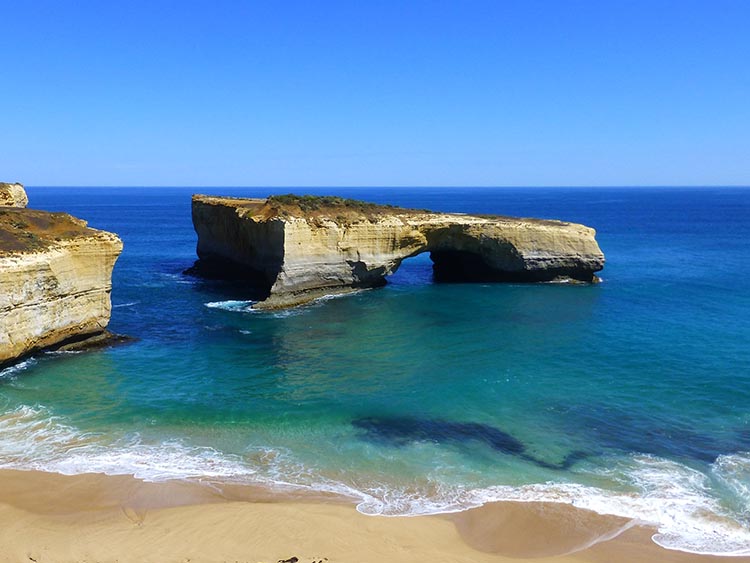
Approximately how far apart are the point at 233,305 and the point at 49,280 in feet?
44.9

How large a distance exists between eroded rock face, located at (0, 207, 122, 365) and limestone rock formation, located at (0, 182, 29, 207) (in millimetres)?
12414

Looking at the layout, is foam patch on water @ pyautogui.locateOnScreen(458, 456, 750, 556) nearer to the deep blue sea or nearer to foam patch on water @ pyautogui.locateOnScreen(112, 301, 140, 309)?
the deep blue sea

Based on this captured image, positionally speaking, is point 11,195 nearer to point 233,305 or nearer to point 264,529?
point 233,305

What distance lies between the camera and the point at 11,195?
134 ft

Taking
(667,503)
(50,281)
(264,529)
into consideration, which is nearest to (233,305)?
(50,281)

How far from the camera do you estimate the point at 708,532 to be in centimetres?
1488

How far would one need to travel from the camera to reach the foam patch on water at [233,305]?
37.1 m

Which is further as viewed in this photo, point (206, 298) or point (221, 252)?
point (221, 252)

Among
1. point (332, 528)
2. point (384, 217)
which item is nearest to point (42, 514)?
point (332, 528)

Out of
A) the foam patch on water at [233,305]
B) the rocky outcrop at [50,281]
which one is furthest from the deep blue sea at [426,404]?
the rocky outcrop at [50,281]

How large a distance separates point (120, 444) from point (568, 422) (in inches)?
560

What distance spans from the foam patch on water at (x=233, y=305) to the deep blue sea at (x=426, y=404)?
0.24 meters

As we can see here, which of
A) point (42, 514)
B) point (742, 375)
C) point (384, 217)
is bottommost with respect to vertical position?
point (42, 514)

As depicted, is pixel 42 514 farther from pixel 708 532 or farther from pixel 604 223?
pixel 604 223
